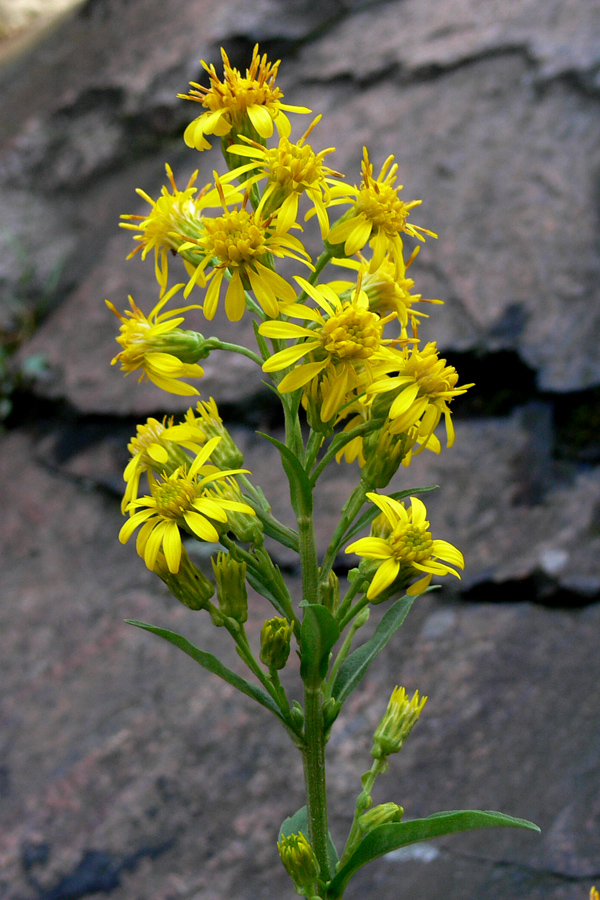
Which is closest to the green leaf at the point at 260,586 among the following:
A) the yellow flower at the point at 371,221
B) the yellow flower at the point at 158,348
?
the yellow flower at the point at 158,348

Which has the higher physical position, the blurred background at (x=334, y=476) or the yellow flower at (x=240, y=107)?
the yellow flower at (x=240, y=107)

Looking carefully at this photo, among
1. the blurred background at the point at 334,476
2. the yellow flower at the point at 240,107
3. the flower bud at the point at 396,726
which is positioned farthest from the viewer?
the blurred background at the point at 334,476

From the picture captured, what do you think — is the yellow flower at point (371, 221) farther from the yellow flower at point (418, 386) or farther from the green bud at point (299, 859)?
the green bud at point (299, 859)

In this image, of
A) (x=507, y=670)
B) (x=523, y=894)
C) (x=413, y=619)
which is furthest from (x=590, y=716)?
(x=413, y=619)

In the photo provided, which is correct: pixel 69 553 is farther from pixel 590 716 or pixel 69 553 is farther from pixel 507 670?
pixel 590 716

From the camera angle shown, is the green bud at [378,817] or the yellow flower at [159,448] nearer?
the yellow flower at [159,448]

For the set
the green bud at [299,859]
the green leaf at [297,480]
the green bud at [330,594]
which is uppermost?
the green leaf at [297,480]
